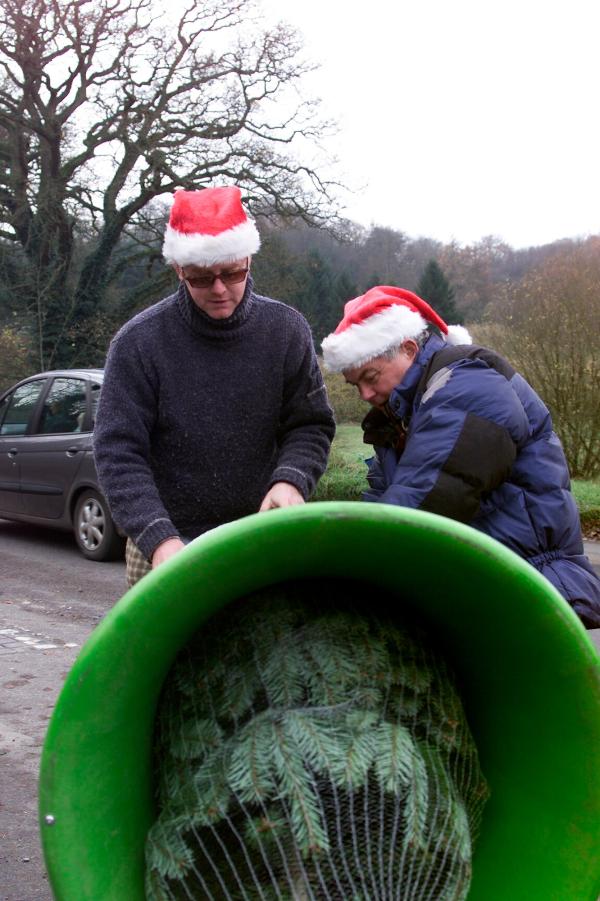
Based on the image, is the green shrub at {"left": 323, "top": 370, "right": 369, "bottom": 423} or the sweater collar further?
the green shrub at {"left": 323, "top": 370, "right": 369, "bottom": 423}

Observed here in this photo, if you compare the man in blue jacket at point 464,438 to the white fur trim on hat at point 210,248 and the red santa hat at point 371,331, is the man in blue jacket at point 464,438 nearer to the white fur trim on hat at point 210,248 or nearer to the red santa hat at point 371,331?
the red santa hat at point 371,331

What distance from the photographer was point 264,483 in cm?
266

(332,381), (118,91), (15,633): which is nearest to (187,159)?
(118,91)

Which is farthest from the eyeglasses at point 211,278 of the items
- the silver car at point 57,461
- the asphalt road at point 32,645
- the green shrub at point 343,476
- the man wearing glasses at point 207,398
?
the green shrub at point 343,476

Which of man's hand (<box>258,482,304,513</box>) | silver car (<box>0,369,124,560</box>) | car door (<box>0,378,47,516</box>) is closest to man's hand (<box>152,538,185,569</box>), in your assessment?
man's hand (<box>258,482,304,513</box>)

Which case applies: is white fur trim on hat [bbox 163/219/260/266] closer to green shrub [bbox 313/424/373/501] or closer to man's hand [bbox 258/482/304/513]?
man's hand [bbox 258/482/304/513]

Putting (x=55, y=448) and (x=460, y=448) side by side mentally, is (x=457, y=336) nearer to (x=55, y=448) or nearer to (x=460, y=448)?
(x=460, y=448)

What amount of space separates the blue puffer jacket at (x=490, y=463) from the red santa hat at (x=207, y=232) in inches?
20.5

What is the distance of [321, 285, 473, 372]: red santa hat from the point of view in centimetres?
240

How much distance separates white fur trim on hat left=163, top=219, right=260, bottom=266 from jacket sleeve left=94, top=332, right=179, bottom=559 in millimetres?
239

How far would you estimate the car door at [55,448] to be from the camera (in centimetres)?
859

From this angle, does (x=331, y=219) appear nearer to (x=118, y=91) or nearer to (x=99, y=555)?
(x=118, y=91)

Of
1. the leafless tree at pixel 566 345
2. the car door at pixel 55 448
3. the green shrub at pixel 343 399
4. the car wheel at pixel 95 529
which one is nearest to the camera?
the car wheel at pixel 95 529

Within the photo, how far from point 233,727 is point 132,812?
222 millimetres
